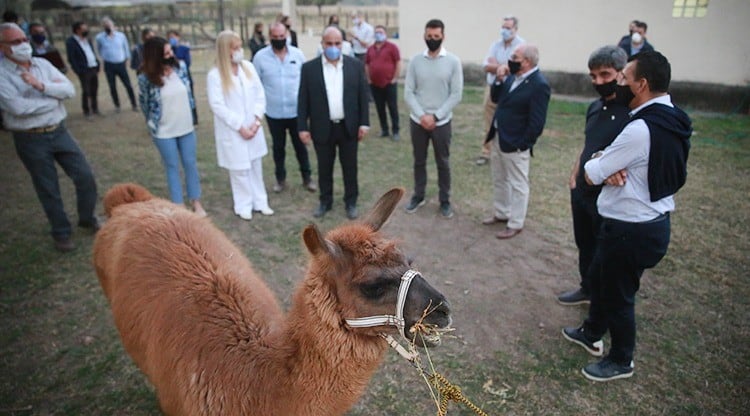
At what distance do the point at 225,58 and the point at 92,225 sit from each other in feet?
9.05

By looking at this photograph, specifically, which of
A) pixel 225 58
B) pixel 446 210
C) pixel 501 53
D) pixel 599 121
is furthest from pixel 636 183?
pixel 501 53

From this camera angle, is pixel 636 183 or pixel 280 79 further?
pixel 280 79

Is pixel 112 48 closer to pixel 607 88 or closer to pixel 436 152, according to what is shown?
pixel 436 152

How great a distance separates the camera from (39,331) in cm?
383

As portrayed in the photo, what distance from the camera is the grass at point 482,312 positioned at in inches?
123

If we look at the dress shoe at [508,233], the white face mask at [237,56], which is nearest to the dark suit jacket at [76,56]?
the white face mask at [237,56]

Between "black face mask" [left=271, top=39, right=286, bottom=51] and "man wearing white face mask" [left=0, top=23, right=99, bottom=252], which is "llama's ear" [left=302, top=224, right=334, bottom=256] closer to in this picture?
"man wearing white face mask" [left=0, top=23, right=99, bottom=252]

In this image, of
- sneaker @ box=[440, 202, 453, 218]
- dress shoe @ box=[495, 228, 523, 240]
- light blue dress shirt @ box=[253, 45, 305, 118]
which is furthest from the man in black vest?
light blue dress shirt @ box=[253, 45, 305, 118]

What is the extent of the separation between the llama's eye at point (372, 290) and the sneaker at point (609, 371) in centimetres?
227

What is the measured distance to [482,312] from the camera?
4078mm

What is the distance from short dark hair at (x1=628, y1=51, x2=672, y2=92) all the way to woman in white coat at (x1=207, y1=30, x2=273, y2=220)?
4.30m

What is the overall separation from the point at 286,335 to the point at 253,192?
431cm

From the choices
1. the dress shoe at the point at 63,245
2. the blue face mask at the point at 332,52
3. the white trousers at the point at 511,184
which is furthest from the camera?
the blue face mask at the point at 332,52

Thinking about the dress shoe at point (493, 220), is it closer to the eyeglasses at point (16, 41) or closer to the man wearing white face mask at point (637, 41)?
the eyeglasses at point (16, 41)
